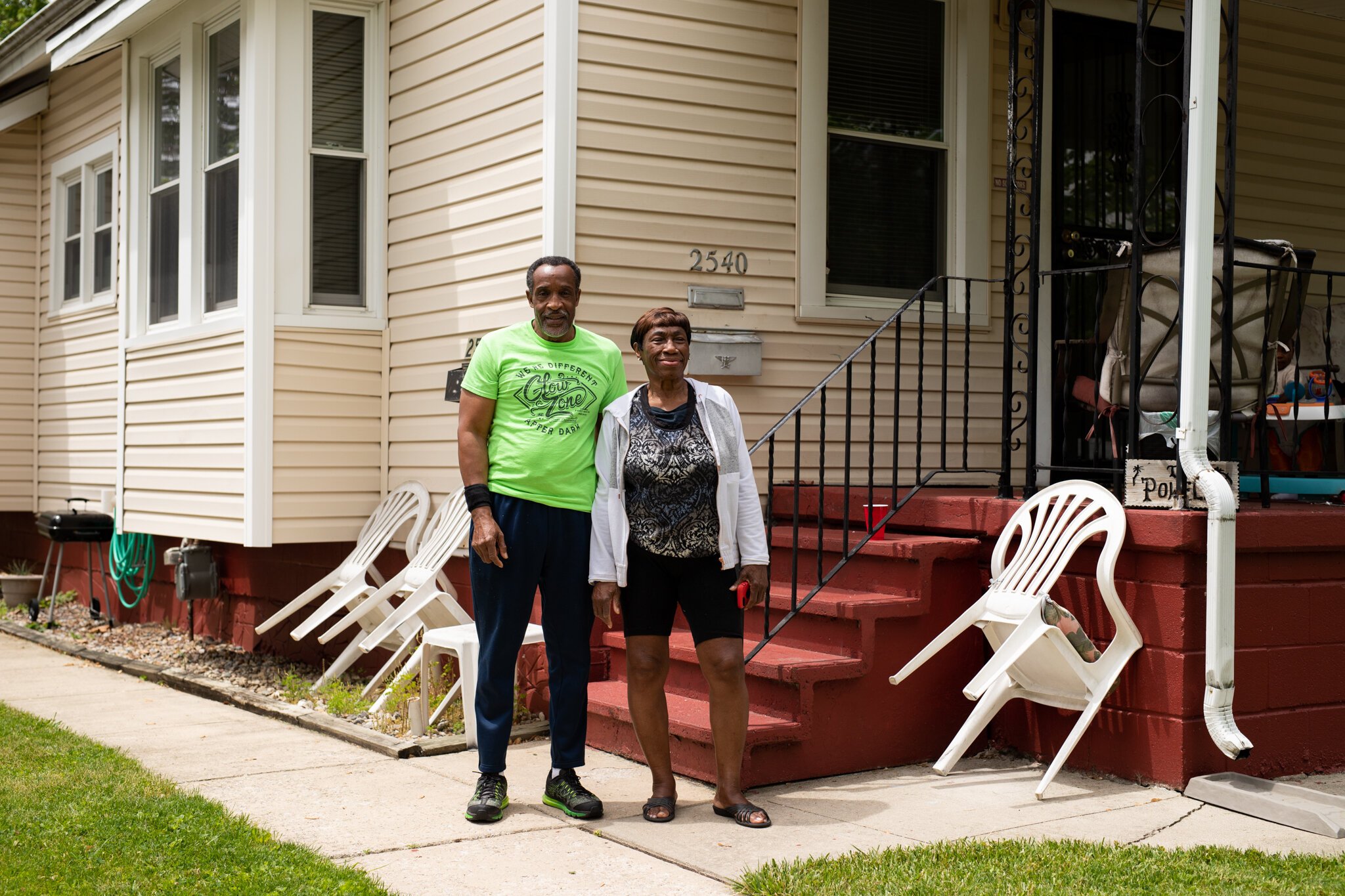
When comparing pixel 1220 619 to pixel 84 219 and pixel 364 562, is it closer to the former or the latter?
pixel 364 562

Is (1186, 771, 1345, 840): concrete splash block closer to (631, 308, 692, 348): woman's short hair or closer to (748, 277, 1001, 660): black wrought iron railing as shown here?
(748, 277, 1001, 660): black wrought iron railing

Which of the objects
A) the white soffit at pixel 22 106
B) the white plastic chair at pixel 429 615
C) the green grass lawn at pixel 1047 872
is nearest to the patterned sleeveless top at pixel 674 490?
the green grass lawn at pixel 1047 872

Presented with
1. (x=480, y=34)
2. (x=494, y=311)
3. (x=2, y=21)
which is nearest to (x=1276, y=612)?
(x=494, y=311)

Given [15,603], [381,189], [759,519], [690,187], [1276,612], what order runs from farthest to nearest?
[15,603] < [381,189] < [690,187] < [1276,612] < [759,519]

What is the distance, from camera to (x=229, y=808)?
4797 mm

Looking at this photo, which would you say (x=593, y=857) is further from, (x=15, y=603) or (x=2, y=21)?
(x=2, y=21)

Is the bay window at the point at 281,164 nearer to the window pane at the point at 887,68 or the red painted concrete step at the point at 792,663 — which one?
the window pane at the point at 887,68

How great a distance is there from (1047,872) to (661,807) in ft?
4.24

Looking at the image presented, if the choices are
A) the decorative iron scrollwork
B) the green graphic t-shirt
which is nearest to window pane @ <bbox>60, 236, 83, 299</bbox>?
the green graphic t-shirt

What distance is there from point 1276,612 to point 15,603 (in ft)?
31.8

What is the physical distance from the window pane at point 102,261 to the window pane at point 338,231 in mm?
3969

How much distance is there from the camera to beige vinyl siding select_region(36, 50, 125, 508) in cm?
1042

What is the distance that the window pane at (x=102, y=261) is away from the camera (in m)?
10.8

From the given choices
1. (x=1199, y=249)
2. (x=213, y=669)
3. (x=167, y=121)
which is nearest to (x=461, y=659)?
(x=213, y=669)
